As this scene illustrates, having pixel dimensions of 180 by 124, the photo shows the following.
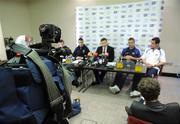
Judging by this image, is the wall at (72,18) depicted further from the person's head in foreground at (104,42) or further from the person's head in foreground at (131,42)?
the person's head in foreground at (104,42)

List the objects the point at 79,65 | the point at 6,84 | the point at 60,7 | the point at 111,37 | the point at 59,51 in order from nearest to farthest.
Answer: the point at 6,84 → the point at 59,51 → the point at 79,65 → the point at 111,37 → the point at 60,7

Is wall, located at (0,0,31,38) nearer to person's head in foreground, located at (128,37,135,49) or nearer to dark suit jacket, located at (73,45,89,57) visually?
dark suit jacket, located at (73,45,89,57)

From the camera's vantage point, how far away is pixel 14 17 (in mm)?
5359

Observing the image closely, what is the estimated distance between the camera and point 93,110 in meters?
2.72

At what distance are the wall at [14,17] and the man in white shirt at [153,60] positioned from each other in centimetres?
414

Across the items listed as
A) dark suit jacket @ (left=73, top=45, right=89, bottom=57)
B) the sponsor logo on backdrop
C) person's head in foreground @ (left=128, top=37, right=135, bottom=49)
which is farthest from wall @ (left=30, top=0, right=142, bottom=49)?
person's head in foreground @ (left=128, top=37, right=135, bottom=49)

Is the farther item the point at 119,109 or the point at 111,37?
the point at 111,37

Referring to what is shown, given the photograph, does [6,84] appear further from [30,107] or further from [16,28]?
[16,28]

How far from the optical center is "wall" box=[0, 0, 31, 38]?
5059 millimetres

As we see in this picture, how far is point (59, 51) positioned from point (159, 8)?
11.3 ft

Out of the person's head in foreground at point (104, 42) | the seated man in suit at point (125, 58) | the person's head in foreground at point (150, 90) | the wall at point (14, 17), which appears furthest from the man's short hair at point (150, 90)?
the wall at point (14, 17)

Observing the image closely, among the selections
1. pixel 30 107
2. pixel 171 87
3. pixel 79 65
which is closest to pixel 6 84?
pixel 30 107

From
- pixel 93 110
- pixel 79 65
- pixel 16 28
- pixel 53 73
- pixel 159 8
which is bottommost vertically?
pixel 93 110

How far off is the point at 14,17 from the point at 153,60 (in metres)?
4.45
